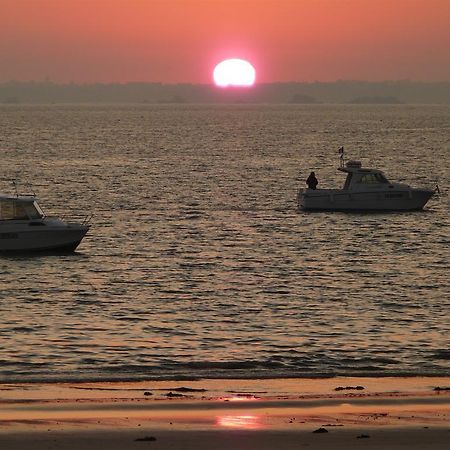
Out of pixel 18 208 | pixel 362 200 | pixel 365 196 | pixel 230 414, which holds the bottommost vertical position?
pixel 230 414

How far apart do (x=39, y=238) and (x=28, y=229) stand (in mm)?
674

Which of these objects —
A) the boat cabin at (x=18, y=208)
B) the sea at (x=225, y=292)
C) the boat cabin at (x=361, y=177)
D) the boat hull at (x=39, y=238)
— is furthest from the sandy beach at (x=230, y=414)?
the boat cabin at (x=361, y=177)

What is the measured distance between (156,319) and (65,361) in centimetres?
755

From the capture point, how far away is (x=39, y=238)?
53.3 meters

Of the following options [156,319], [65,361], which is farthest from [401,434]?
[156,319]

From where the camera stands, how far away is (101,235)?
64625mm

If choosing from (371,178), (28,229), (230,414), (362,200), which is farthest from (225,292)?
(371,178)

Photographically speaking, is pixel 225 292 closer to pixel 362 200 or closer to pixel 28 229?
pixel 28 229

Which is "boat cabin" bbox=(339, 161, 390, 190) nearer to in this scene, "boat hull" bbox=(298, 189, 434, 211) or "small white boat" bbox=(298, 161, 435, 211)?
"small white boat" bbox=(298, 161, 435, 211)

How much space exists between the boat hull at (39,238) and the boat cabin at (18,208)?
1.72ft

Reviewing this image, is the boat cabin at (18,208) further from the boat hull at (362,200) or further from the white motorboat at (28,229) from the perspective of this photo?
the boat hull at (362,200)

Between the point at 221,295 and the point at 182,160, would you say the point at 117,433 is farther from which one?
the point at 182,160

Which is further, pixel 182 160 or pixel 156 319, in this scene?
pixel 182 160

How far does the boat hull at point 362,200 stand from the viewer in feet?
245
